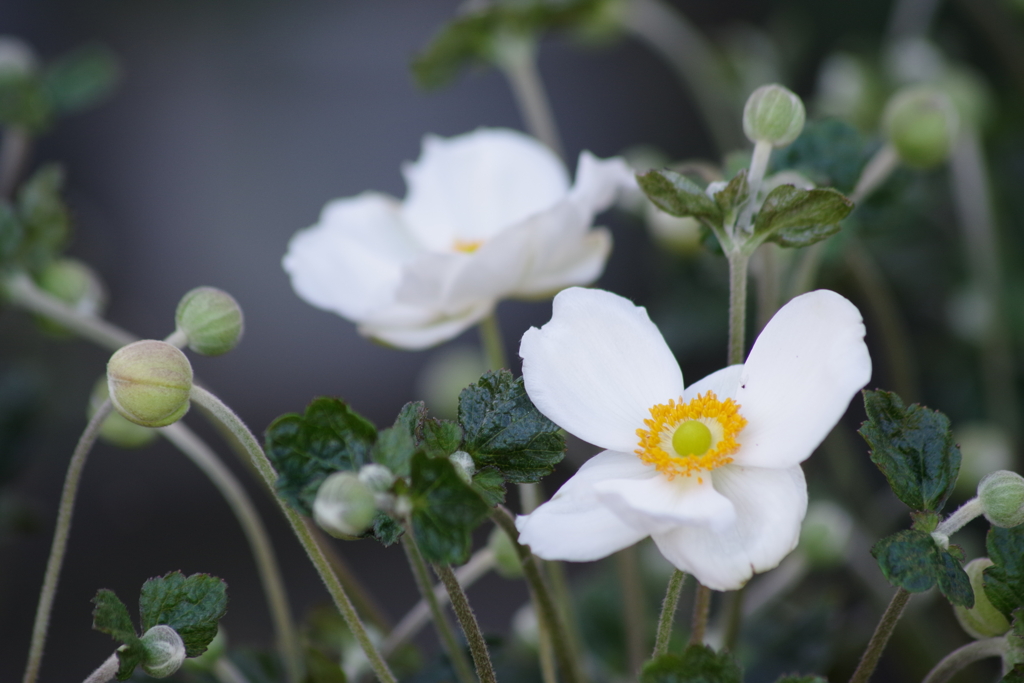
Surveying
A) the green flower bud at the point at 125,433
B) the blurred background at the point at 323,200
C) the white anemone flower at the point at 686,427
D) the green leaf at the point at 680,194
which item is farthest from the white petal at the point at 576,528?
the blurred background at the point at 323,200

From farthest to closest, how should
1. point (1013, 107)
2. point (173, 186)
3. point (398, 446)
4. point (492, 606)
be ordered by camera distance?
1. point (173, 186)
2. point (492, 606)
3. point (1013, 107)
4. point (398, 446)

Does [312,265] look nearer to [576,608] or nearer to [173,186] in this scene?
Answer: [576,608]

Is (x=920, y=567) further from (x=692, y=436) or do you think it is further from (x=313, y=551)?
(x=313, y=551)

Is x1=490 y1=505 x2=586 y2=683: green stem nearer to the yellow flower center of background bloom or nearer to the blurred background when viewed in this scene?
the yellow flower center of background bloom

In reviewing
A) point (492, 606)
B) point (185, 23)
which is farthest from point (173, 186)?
point (492, 606)

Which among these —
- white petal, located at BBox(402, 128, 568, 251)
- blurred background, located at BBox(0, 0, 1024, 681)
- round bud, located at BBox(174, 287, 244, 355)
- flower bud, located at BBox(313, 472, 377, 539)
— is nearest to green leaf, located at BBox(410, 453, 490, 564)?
flower bud, located at BBox(313, 472, 377, 539)
